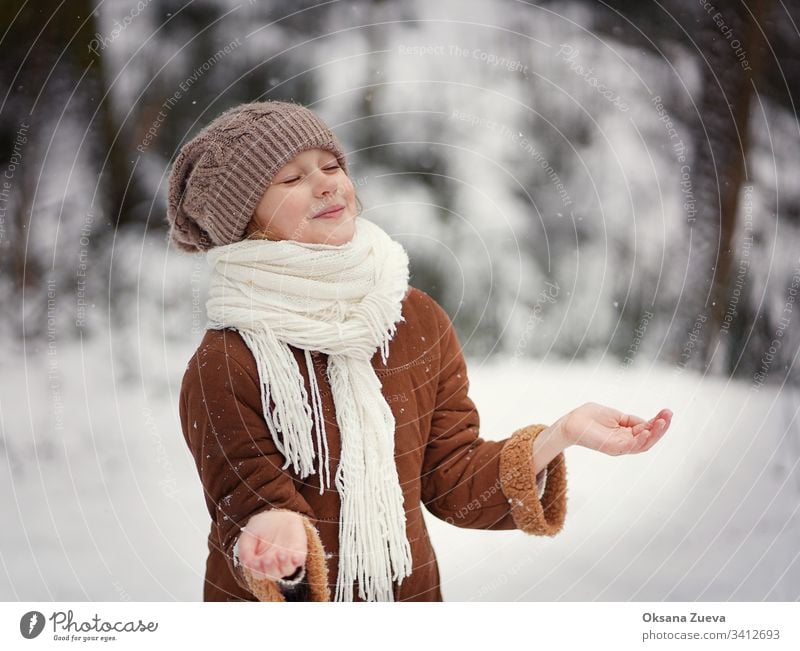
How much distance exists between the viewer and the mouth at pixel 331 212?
0.85m

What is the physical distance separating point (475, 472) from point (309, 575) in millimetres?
194

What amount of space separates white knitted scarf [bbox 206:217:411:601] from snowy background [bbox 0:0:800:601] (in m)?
0.23

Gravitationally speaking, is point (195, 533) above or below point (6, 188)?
below

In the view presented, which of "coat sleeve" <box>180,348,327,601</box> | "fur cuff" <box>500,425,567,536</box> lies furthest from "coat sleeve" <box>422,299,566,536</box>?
"coat sleeve" <box>180,348,327,601</box>

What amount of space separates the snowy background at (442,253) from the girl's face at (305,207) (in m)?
0.22

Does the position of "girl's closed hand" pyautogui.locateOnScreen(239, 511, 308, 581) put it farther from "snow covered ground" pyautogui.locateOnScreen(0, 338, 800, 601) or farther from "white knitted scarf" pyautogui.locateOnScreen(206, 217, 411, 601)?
"snow covered ground" pyautogui.locateOnScreen(0, 338, 800, 601)

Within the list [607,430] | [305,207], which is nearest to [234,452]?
[305,207]
